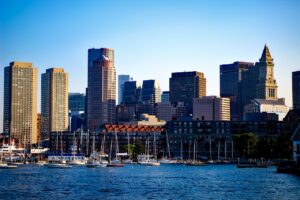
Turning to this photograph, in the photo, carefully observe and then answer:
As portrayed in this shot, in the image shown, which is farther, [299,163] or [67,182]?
[299,163]

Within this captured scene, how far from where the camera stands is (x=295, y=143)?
152625 millimetres

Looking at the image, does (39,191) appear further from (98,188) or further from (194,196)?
(194,196)

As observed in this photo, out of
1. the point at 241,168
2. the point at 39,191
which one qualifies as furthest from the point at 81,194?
the point at 241,168

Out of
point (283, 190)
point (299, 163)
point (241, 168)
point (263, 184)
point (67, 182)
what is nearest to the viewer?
point (283, 190)

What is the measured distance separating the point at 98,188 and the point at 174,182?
22020mm

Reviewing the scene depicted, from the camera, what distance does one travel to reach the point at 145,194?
335ft

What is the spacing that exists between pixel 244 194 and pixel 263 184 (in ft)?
66.3

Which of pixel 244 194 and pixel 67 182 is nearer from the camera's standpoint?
pixel 244 194

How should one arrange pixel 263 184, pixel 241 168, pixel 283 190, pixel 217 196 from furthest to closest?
pixel 241 168
pixel 263 184
pixel 283 190
pixel 217 196

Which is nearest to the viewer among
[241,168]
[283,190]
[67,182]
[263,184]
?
[283,190]

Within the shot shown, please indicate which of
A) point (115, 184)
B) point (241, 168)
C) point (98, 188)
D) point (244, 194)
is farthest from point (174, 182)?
point (241, 168)

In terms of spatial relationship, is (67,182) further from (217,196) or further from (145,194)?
(217,196)

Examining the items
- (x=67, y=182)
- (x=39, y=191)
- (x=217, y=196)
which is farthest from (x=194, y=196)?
(x=67, y=182)

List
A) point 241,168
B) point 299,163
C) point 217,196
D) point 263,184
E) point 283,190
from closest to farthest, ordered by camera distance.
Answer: point 217,196, point 283,190, point 263,184, point 299,163, point 241,168
